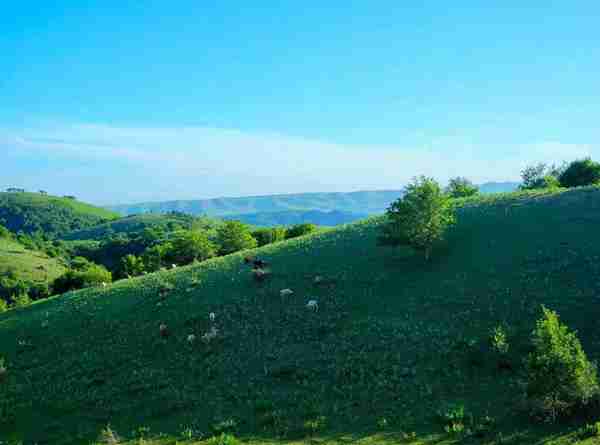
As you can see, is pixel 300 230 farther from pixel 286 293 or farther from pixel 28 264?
pixel 28 264

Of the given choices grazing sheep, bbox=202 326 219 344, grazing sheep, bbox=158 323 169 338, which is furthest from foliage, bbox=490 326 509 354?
grazing sheep, bbox=158 323 169 338

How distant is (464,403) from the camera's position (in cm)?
2178

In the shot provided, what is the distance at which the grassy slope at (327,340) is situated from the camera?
23.2 metres

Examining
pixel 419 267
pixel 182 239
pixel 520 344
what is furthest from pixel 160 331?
pixel 182 239

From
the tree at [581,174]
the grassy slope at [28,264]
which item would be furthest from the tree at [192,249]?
the grassy slope at [28,264]

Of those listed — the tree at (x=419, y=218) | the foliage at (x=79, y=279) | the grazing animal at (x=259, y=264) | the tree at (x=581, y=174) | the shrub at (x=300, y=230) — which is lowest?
the foliage at (x=79, y=279)

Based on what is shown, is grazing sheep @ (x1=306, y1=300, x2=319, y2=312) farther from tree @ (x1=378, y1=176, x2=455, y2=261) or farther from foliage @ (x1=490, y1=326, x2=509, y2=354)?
foliage @ (x1=490, y1=326, x2=509, y2=354)

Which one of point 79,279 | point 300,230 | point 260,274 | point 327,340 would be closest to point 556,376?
point 327,340

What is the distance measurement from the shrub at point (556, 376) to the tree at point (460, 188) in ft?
220

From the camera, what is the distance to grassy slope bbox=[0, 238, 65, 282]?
16075 centimetres

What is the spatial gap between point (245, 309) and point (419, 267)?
595 inches

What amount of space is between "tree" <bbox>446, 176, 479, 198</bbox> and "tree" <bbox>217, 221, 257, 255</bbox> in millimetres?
38283

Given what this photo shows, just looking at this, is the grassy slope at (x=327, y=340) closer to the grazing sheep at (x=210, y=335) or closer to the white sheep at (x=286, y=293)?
the white sheep at (x=286, y=293)

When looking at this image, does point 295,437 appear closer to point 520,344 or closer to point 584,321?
point 520,344
